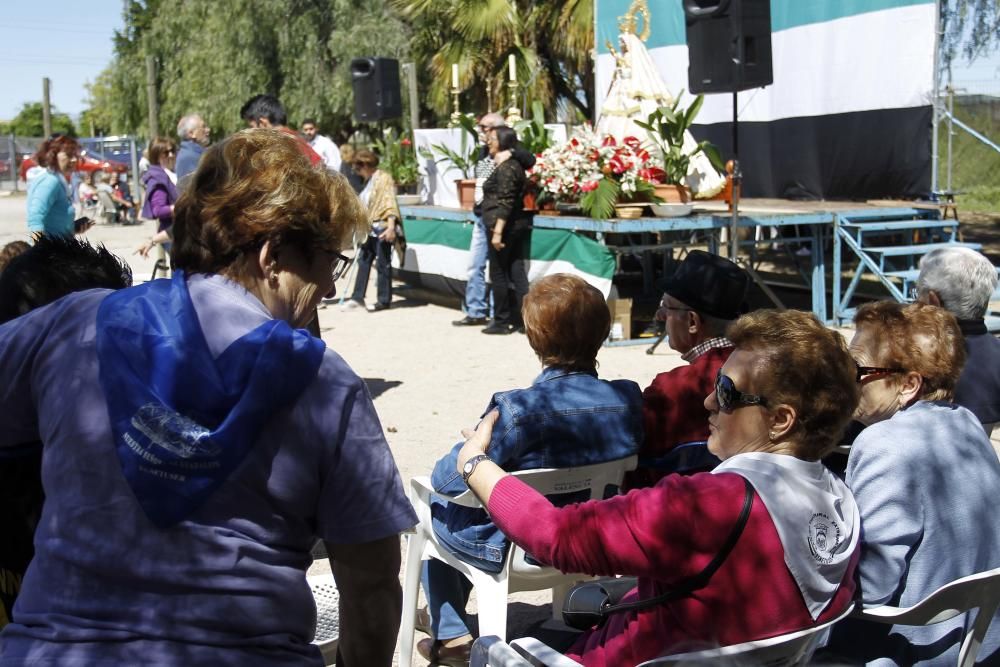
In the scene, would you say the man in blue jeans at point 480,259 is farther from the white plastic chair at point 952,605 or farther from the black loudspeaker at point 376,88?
the white plastic chair at point 952,605

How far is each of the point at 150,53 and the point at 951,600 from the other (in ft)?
98.8

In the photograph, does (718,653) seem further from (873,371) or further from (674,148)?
(674,148)

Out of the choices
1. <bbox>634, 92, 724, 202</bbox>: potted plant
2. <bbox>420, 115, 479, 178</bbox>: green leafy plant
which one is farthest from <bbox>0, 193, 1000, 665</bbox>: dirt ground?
<bbox>420, 115, 479, 178</bbox>: green leafy plant

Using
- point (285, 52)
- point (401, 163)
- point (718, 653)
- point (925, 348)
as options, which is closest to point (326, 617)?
point (718, 653)

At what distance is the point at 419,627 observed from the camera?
3.76 m

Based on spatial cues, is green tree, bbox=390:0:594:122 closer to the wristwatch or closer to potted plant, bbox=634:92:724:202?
potted plant, bbox=634:92:724:202

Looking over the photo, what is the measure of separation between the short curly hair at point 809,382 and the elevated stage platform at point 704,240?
5661mm

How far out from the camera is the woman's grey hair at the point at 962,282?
346cm

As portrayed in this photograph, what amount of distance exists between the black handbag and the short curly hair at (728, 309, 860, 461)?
8.7 inches

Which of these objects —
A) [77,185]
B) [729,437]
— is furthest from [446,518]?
[77,185]

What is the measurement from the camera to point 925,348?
8.63ft

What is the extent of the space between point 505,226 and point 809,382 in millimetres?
7340

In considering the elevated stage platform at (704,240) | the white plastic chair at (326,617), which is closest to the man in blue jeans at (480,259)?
the elevated stage platform at (704,240)

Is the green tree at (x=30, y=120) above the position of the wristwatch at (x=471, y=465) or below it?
above
